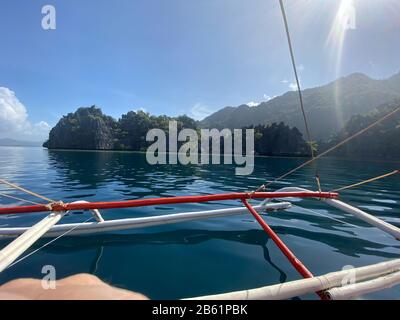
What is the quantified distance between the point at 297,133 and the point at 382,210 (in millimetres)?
117524

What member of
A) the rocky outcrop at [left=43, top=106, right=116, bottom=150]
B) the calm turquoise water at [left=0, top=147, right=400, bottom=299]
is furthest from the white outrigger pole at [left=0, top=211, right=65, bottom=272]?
the rocky outcrop at [left=43, top=106, right=116, bottom=150]

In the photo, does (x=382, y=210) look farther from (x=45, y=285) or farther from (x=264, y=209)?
(x=45, y=285)

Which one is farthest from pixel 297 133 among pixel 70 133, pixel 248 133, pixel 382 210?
pixel 70 133

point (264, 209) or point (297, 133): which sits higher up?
point (297, 133)

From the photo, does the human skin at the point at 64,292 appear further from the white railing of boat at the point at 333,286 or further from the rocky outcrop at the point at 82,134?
the rocky outcrop at the point at 82,134

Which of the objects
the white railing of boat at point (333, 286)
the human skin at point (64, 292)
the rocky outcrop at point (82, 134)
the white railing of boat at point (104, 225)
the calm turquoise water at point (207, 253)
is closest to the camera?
the white railing of boat at point (333, 286)

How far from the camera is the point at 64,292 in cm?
306

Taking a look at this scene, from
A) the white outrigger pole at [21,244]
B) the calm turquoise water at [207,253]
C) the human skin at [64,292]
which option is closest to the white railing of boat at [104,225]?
the calm turquoise water at [207,253]

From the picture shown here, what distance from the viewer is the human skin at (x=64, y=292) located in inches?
115

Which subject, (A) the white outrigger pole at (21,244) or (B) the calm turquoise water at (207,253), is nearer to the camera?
(A) the white outrigger pole at (21,244)

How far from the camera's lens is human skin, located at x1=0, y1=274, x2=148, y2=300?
2928mm

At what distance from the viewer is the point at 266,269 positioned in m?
4.79

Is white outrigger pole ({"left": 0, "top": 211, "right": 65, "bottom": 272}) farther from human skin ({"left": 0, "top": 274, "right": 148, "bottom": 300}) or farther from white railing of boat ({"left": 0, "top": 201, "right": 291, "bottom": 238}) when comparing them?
white railing of boat ({"left": 0, "top": 201, "right": 291, "bottom": 238})

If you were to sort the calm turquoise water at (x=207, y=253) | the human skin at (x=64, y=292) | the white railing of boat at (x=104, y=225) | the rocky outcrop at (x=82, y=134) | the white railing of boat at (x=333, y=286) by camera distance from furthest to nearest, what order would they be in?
1. the rocky outcrop at (x=82, y=134)
2. the white railing of boat at (x=104, y=225)
3. the calm turquoise water at (x=207, y=253)
4. the human skin at (x=64, y=292)
5. the white railing of boat at (x=333, y=286)
